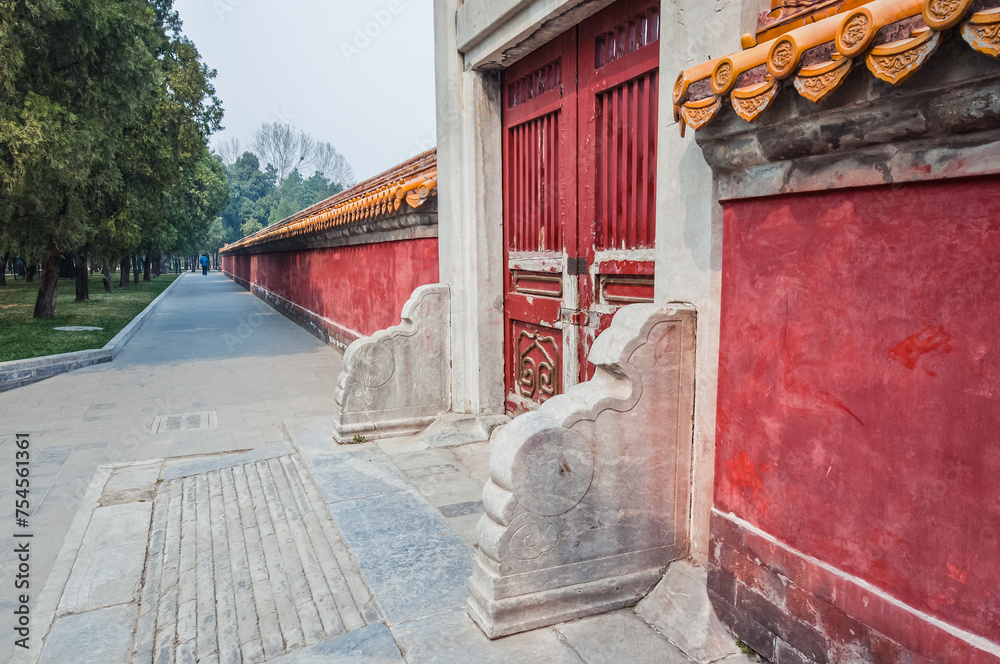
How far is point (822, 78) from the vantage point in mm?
1895

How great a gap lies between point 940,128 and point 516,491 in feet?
6.14

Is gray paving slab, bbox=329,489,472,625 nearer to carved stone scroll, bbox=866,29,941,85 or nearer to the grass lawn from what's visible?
carved stone scroll, bbox=866,29,941,85

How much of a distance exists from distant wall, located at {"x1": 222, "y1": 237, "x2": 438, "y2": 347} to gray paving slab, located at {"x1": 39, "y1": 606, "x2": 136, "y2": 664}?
413 cm

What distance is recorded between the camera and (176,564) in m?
3.54

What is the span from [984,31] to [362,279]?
345 inches

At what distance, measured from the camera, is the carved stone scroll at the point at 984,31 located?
4.95 feet

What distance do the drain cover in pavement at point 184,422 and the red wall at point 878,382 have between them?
18.2 ft

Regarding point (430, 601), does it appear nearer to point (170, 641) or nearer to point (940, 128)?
point (170, 641)

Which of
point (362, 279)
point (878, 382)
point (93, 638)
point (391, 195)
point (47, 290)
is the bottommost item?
point (93, 638)

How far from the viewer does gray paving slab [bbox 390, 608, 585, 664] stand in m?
2.57

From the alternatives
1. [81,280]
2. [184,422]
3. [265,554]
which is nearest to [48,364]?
[184,422]

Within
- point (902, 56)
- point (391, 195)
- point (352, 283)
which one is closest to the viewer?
point (902, 56)

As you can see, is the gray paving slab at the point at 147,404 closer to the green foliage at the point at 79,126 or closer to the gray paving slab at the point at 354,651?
the gray paving slab at the point at 354,651

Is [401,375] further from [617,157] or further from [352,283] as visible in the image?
[352,283]
